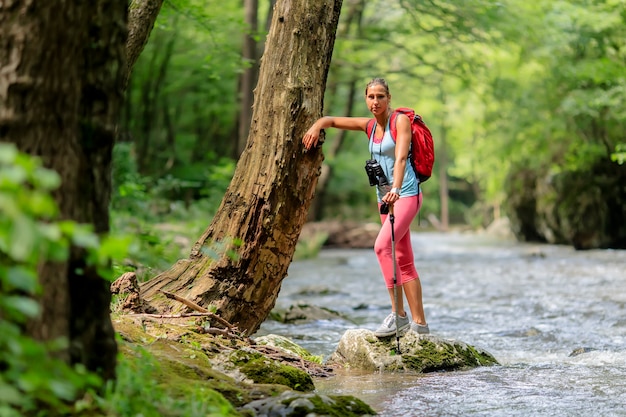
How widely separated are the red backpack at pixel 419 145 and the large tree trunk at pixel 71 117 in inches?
124

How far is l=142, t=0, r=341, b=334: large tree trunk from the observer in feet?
18.2

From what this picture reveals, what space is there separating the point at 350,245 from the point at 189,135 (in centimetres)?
845

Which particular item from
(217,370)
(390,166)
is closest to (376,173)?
(390,166)

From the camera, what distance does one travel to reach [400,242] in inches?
244

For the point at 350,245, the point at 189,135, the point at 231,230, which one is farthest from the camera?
the point at 189,135

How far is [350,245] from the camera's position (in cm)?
2516

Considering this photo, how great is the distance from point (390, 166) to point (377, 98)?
1.75 ft

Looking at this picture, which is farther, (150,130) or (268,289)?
(150,130)

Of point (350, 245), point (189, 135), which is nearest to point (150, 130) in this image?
point (189, 135)

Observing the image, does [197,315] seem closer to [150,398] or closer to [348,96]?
[150,398]

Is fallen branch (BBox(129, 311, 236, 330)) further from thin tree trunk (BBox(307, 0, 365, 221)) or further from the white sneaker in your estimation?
thin tree trunk (BBox(307, 0, 365, 221))

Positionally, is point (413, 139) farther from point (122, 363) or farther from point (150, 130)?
point (150, 130)

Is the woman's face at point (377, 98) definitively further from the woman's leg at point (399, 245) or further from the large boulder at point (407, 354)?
the large boulder at point (407, 354)

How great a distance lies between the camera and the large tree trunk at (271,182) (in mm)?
5543
